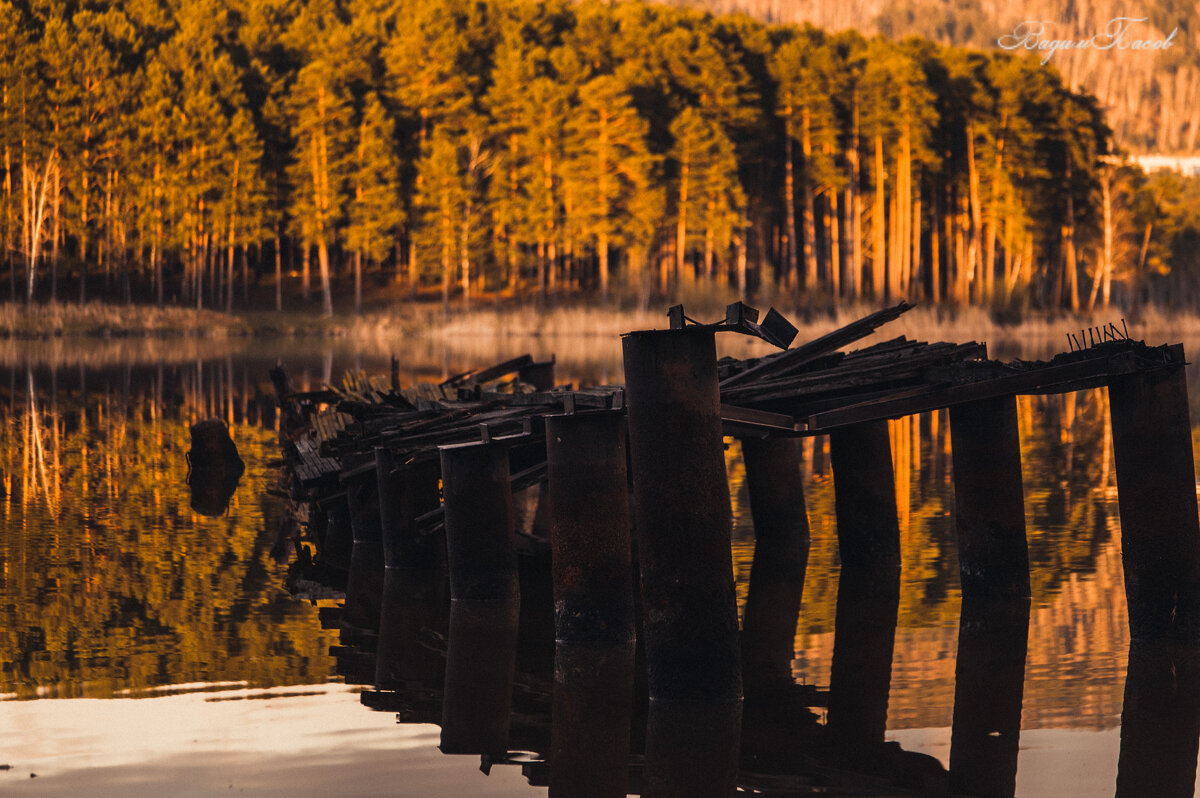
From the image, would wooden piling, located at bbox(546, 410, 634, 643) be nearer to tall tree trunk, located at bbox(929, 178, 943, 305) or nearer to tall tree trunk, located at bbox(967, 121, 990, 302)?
tall tree trunk, located at bbox(967, 121, 990, 302)

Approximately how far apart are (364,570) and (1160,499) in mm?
7269

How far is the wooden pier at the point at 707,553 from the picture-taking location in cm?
850

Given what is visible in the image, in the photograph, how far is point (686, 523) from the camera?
870cm

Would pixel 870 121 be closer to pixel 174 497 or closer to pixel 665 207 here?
pixel 665 207

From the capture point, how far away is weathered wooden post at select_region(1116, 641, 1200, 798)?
25.1 feet

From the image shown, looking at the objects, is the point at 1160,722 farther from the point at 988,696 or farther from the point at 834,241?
the point at 834,241

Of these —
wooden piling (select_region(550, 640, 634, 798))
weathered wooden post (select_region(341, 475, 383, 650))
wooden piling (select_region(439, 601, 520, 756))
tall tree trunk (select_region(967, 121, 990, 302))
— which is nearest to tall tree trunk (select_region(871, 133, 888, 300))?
tall tree trunk (select_region(967, 121, 990, 302))

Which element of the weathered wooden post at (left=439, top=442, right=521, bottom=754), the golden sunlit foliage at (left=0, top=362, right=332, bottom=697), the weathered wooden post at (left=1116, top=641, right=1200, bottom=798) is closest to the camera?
the weathered wooden post at (left=1116, top=641, right=1200, bottom=798)

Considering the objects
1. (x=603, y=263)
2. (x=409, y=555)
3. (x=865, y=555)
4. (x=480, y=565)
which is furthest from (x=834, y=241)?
(x=480, y=565)

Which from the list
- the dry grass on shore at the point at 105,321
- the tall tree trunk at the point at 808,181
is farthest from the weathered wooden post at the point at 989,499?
the tall tree trunk at the point at 808,181

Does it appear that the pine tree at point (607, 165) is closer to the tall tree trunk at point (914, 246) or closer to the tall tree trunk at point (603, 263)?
the tall tree trunk at point (603, 263)

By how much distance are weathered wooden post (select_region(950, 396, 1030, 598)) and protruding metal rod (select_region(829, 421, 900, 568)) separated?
4.81 ft

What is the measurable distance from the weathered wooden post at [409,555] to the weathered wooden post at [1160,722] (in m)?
4.95

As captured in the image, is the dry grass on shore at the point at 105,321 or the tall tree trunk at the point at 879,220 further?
the tall tree trunk at the point at 879,220
